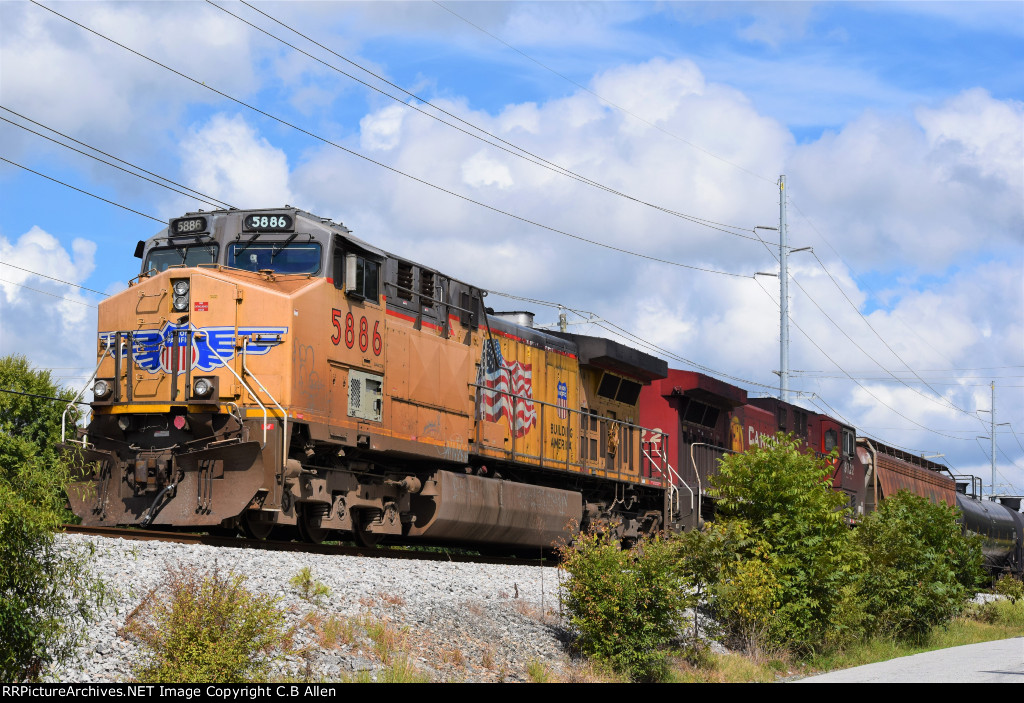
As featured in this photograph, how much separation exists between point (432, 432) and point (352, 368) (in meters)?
2.00

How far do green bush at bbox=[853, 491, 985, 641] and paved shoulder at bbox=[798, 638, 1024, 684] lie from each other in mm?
1559

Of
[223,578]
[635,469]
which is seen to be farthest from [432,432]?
[635,469]

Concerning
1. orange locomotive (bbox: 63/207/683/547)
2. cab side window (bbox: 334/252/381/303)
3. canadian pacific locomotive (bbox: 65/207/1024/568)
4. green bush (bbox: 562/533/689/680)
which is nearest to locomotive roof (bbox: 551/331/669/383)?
canadian pacific locomotive (bbox: 65/207/1024/568)

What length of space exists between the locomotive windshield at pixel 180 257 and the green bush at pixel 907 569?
10.8 metres

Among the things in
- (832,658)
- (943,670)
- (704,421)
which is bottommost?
(832,658)

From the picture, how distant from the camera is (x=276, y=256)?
1355cm

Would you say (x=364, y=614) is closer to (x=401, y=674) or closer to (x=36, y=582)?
(x=401, y=674)

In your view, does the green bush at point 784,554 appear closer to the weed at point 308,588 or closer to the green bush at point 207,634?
the weed at point 308,588

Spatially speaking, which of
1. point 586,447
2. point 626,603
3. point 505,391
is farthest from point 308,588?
point 586,447

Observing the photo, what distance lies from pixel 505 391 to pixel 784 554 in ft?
16.6

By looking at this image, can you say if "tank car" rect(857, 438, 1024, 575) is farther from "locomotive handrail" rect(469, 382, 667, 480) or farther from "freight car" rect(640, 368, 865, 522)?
"locomotive handrail" rect(469, 382, 667, 480)

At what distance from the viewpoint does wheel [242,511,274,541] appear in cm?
1300
